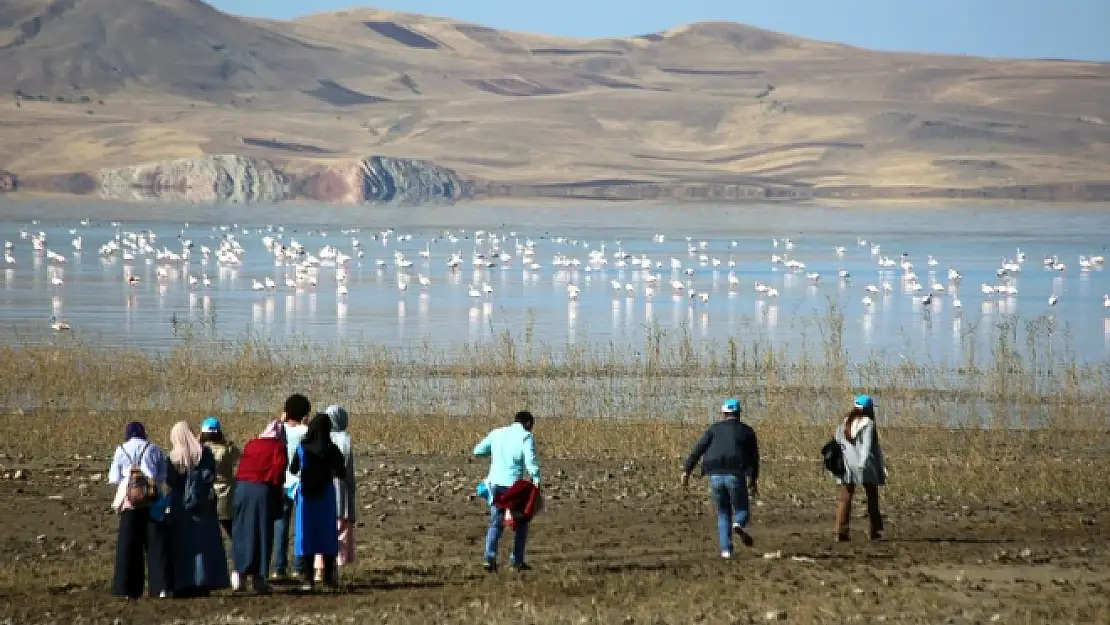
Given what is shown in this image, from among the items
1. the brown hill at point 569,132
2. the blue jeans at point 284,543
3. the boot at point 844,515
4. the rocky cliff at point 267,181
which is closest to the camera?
the blue jeans at point 284,543

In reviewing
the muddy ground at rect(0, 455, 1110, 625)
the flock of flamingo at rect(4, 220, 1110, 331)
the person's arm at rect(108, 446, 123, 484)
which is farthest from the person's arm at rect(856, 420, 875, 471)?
the flock of flamingo at rect(4, 220, 1110, 331)

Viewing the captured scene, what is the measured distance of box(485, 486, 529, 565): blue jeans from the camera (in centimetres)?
1248

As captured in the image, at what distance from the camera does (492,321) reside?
36.1 m

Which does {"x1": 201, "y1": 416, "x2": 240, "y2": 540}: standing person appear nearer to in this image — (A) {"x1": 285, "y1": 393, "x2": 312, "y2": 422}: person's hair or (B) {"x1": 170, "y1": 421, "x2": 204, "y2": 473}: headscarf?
(B) {"x1": 170, "y1": 421, "x2": 204, "y2": 473}: headscarf

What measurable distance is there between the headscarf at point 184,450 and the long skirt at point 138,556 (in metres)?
0.38

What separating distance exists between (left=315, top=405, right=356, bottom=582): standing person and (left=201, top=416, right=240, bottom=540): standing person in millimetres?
640

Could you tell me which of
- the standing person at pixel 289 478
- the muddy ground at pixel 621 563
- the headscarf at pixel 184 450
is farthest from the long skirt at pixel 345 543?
the headscarf at pixel 184 450

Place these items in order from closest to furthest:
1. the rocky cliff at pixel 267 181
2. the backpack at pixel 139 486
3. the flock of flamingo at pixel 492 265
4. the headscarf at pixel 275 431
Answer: the backpack at pixel 139 486, the headscarf at pixel 275 431, the flock of flamingo at pixel 492 265, the rocky cliff at pixel 267 181

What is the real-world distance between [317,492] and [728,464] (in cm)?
287

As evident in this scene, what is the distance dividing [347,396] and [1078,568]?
12783 millimetres

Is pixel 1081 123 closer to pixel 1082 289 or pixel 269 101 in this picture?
pixel 269 101

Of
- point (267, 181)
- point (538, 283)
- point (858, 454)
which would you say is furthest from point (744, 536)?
point (267, 181)

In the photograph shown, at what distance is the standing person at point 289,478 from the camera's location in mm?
11742

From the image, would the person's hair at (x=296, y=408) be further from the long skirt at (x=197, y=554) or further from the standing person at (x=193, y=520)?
the long skirt at (x=197, y=554)
